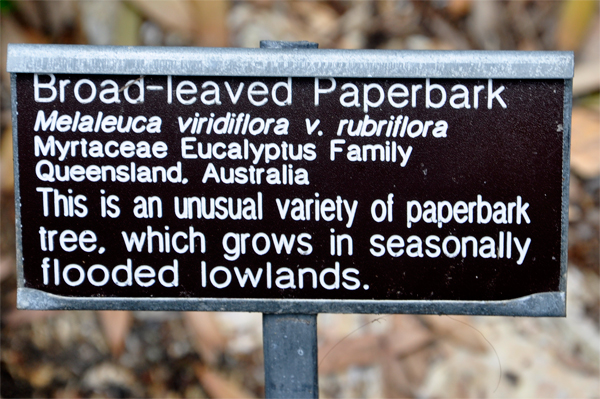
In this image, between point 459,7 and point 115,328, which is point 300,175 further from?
point 459,7

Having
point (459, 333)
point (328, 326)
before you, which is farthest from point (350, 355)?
point (459, 333)

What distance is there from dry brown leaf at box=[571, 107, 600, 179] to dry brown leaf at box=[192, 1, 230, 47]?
1.00 metres

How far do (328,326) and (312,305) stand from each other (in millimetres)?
701

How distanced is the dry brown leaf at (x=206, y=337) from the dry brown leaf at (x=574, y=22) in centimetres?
126

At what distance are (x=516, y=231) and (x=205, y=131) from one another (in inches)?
18.7

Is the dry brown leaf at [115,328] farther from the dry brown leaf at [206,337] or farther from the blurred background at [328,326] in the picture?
the dry brown leaf at [206,337]

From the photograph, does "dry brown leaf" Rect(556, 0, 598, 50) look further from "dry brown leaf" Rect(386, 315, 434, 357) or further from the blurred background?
"dry brown leaf" Rect(386, 315, 434, 357)

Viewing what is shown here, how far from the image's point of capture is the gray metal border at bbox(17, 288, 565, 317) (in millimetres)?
829

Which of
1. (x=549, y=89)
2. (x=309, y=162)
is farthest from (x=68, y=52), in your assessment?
(x=549, y=89)

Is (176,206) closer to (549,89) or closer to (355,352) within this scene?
(549,89)

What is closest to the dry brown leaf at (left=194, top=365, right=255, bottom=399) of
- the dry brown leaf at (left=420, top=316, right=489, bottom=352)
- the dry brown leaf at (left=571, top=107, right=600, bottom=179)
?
the dry brown leaf at (left=420, top=316, right=489, bottom=352)

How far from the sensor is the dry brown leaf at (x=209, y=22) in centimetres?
153

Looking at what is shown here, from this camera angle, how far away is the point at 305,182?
0.82 metres

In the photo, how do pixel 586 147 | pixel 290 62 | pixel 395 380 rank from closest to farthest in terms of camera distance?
pixel 290 62 < pixel 395 380 < pixel 586 147
